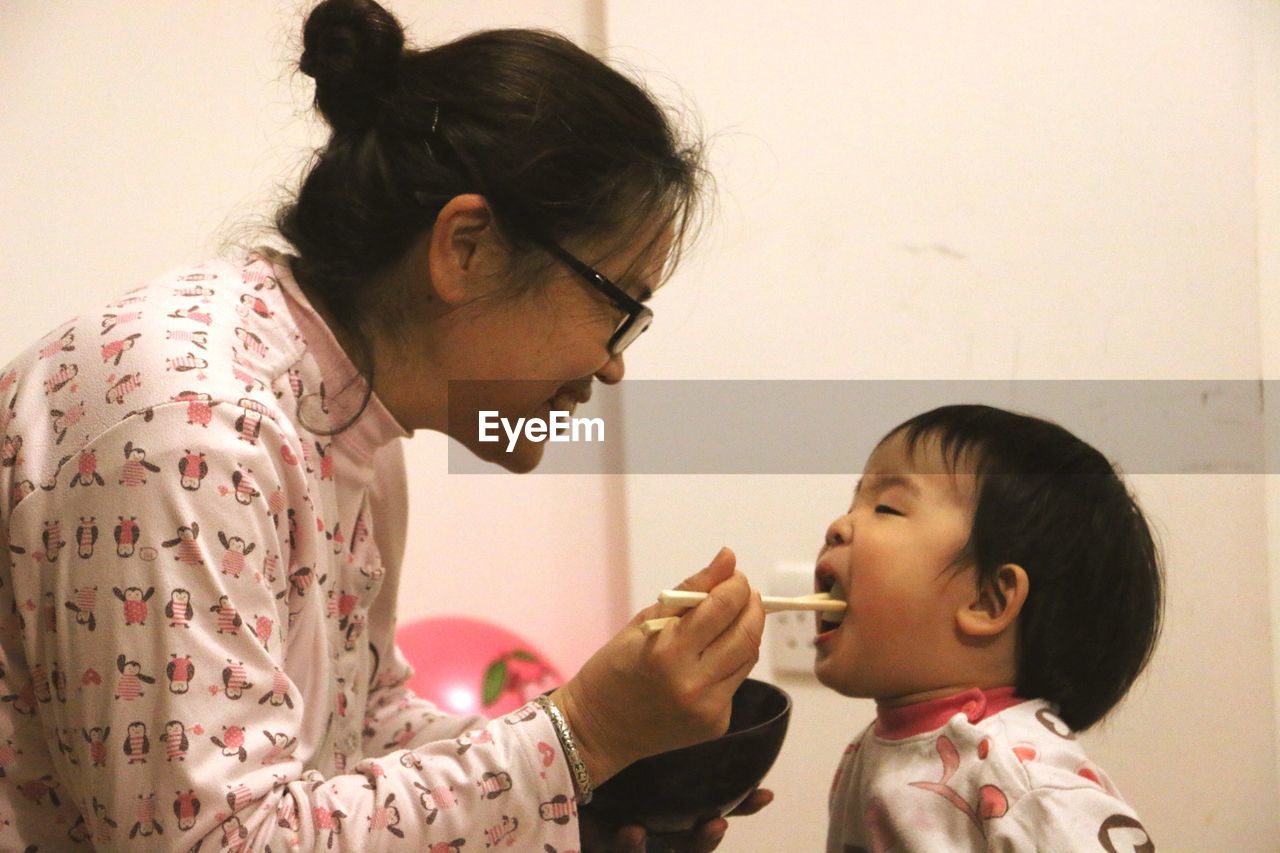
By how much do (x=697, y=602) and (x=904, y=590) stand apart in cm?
23

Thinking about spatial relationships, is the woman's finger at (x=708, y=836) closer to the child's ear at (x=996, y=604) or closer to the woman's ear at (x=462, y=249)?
→ the child's ear at (x=996, y=604)

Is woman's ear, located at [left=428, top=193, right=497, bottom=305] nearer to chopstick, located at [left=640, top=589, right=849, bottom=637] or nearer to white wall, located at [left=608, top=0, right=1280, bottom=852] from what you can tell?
chopstick, located at [left=640, top=589, right=849, bottom=637]

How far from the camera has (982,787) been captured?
35.4 inches

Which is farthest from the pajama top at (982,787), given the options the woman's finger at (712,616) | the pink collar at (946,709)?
the woman's finger at (712,616)

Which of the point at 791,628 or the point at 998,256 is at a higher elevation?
the point at 998,256

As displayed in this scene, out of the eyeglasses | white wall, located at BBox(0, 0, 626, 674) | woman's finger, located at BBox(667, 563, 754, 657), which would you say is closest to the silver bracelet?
woman's finger, located at BBox(667, 563, 754, 657)

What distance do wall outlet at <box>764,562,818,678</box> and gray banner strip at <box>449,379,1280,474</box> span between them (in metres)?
0.16

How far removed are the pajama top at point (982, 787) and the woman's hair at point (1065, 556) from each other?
2.0 inches

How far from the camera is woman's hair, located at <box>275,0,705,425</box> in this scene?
0.97 meters

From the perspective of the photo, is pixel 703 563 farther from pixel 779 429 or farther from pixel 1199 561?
pixel 1199 561

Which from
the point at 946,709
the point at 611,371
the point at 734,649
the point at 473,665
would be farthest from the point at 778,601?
the point at 473,665

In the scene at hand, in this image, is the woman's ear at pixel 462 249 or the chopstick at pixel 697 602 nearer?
the chopstick at pixel 697 602

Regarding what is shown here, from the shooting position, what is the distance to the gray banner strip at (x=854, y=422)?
1.44m

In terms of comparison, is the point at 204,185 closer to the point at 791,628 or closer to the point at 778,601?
the point at 791,628
